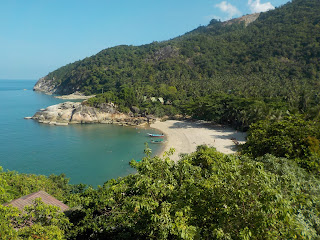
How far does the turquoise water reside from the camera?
31.6 m

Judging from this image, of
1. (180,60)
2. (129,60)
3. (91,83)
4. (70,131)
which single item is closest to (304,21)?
(180,60)

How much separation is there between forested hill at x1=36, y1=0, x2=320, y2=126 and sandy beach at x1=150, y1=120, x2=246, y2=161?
44.5ft

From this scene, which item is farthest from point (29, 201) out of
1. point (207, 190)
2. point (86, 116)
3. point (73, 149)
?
point (86, 116)

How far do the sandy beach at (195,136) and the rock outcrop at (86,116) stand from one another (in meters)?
8.24

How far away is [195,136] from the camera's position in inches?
1791

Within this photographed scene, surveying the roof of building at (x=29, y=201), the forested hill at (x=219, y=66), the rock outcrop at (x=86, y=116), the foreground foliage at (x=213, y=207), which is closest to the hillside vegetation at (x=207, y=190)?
the foreground foliage at (x=213, y=207)

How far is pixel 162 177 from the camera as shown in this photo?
24.5ft

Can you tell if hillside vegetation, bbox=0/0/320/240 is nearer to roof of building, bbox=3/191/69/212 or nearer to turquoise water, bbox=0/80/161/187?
roof of building, bbox=3/191/69/212

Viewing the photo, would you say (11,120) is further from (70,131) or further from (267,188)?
(267,188)

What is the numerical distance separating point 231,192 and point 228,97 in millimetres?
48998

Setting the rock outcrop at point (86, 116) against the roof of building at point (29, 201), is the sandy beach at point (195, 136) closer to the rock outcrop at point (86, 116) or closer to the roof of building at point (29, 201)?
the rock outcrop at point (86, 116)

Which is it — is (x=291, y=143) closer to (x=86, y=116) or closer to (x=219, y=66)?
(x=86, y=116)

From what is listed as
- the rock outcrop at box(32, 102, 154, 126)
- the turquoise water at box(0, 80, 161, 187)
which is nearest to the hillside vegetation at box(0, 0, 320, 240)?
the rock outcrop at box(32, 102, 154, 126)

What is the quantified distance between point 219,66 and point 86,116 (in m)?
79.4
